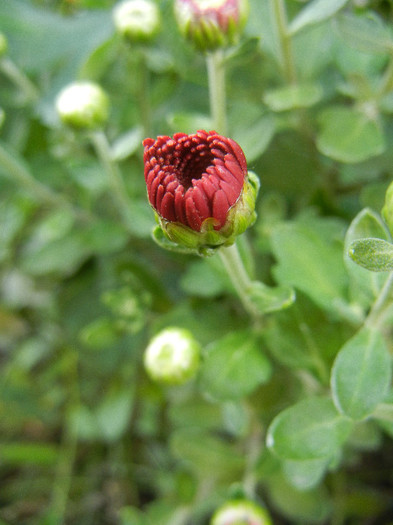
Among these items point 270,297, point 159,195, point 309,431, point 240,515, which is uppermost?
point 159,195

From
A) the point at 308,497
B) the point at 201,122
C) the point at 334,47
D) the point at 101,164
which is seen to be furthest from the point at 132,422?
the point at 334,47

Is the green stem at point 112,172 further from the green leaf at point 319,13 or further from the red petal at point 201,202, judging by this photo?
the red petal at point 201,202

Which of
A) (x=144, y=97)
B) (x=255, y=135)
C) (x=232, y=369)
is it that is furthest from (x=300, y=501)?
(x=144, y=97)

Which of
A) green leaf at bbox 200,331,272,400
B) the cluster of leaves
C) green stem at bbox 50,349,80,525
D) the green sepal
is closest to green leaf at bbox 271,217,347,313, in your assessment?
the cluster of leaves

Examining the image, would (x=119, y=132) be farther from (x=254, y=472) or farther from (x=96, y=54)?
(x=254, y=472)

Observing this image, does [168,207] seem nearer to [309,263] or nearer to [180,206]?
[180,206]

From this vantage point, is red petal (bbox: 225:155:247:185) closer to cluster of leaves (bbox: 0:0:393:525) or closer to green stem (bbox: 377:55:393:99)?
cluster of leaves (bbox: 0:0:393:525)

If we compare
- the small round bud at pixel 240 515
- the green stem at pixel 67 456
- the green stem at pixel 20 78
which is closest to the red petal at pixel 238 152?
the small round bud at pixel 240 515
